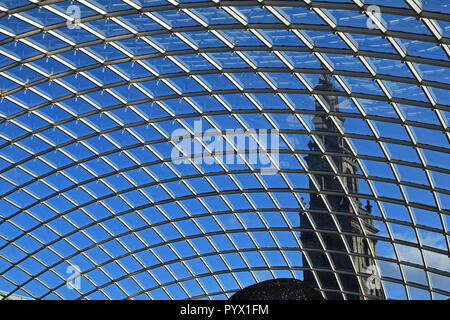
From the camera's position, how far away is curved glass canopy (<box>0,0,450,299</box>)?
29.2 metres

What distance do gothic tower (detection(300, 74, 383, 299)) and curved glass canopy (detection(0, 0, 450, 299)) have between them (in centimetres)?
16

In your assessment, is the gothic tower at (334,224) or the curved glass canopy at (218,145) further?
the gothic tower at (334,224)

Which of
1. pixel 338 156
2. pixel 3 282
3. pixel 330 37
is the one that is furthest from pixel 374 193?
pixel 3 282

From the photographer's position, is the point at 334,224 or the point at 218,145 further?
the point at 334,224

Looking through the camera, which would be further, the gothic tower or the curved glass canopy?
the gothic tower

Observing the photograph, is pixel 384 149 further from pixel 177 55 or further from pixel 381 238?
pixel 177 55

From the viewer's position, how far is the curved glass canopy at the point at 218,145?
29.2 metres

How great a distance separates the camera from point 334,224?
144 ft

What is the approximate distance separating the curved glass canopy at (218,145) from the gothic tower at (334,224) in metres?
0.16

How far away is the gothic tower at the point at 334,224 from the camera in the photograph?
37094mm

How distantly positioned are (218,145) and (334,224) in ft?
37.7

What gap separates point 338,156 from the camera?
37969mm

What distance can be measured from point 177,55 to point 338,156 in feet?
43.0

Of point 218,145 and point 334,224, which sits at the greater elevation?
point 218,145
